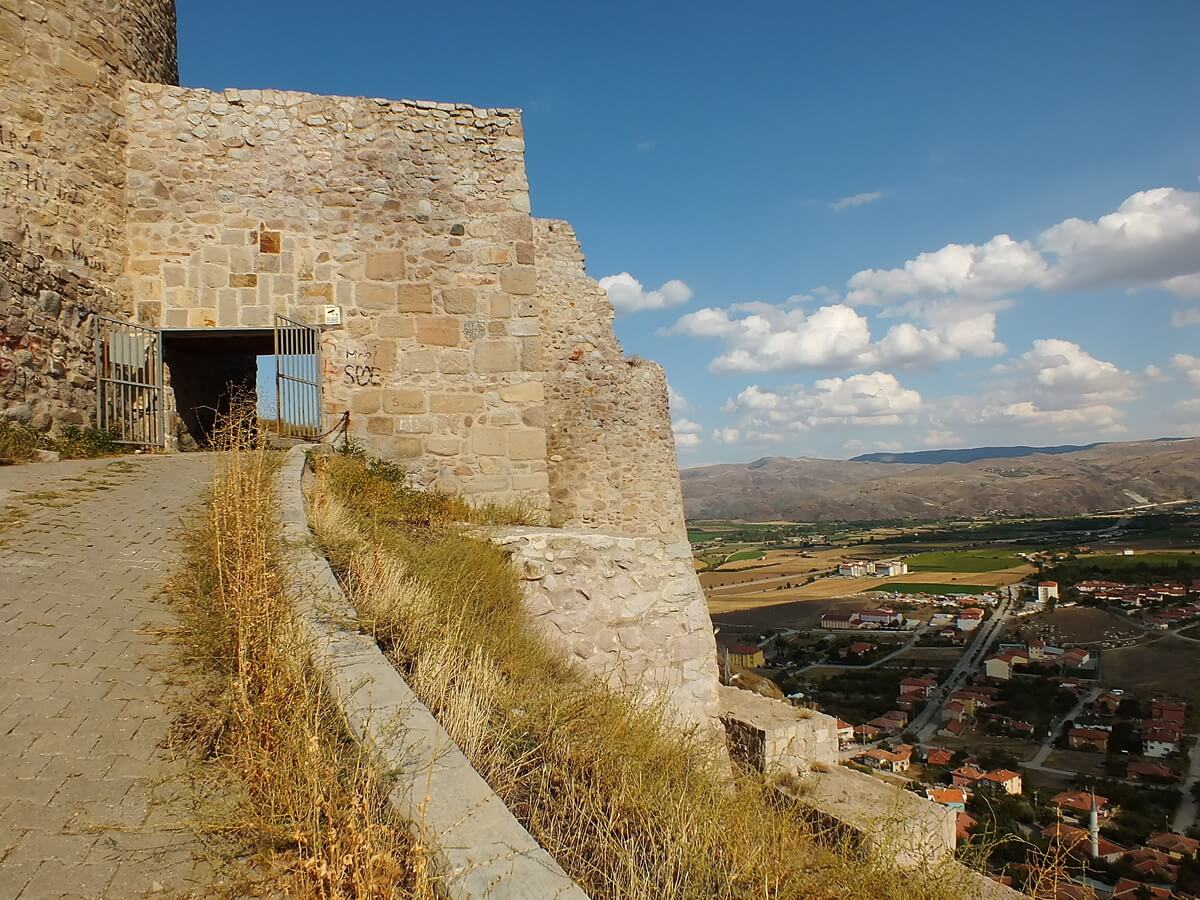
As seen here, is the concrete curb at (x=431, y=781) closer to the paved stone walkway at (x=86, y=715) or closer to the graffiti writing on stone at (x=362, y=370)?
the paved stone walkway at (x=86, y=715)

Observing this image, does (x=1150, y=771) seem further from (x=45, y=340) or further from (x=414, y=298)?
(x=45, y=340)

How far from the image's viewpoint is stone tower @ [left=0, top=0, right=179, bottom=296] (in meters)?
7.99

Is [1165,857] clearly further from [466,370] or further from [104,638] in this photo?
[104,638]

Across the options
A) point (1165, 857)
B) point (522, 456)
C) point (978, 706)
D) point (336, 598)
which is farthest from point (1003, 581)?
point (336, 598)

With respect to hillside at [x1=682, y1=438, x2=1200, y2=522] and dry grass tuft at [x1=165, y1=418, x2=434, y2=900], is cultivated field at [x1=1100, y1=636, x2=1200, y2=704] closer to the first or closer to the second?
dry grass tuft at [x1=165, y1=418, x2=434, y2=900]

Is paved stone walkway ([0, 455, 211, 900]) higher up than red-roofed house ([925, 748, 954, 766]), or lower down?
higher up

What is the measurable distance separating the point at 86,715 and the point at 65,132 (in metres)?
8.36

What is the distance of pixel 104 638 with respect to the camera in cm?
336

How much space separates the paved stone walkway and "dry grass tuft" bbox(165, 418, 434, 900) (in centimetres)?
14

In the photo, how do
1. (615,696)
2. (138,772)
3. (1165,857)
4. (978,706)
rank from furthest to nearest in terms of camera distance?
(978,706) → (1165,857) → (615,696) → (138,772)

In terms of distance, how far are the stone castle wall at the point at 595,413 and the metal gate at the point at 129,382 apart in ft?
17.2

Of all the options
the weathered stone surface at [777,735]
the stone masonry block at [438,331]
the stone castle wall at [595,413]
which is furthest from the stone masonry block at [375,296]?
the weathered stone surface at [777,735]

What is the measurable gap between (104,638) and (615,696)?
9.17 feet

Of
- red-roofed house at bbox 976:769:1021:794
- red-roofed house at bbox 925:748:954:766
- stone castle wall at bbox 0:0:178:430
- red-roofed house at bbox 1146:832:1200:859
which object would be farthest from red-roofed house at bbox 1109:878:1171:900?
stone castle wall at bbox 0:0:178:430
